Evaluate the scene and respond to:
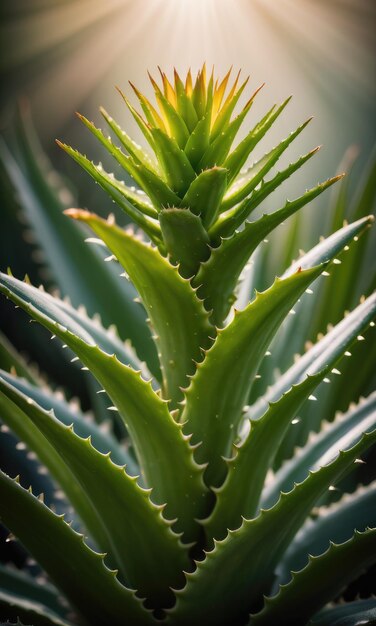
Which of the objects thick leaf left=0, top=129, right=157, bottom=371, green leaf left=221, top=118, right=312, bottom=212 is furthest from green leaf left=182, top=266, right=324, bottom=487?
thick leaf left=0, top=129, right=157, bottom=371

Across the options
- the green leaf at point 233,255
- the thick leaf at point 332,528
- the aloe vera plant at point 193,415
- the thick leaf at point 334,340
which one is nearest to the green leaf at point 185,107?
the aloe vera plant at point 193,415

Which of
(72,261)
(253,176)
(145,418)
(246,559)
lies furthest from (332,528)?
(72,261)

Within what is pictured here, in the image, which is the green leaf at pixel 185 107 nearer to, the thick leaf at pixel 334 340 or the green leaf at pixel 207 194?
the green leaf at pixel 207 194

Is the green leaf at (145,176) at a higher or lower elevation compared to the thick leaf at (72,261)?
higher

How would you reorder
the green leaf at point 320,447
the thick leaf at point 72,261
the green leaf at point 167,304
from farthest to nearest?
the thick leaf at point 72,261
the green leaf at point 320,447
the green leaf at point 167,304

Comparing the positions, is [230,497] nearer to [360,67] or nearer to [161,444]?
[161,444]

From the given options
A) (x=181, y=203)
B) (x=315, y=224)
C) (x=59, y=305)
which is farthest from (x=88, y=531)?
(x=315, y=224)

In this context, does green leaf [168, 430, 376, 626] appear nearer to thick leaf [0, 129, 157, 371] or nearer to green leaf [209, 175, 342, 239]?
green leaf [209, 175, 342, 239]
